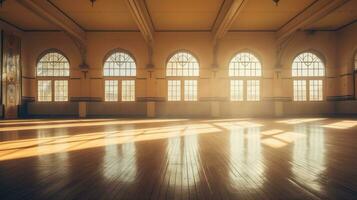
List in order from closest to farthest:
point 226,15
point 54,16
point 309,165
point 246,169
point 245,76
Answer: point 246,169 < point 309,165 < point 226,15 < point 54,16 < point 245,76

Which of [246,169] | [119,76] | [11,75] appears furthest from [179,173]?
[11,75]

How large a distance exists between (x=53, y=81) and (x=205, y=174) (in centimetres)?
1612

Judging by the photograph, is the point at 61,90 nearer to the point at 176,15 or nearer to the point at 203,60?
the point at 176,15

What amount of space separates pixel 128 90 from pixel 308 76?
11.7m

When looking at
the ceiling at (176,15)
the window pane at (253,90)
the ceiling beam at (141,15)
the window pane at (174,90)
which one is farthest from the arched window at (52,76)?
the window pane at (253,90)

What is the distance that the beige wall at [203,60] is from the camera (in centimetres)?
1659

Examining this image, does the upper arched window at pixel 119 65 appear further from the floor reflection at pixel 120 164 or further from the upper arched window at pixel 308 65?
the floor reflection at pixel 120 164

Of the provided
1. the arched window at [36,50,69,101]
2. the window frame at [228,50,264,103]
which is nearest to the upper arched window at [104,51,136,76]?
the arched window at [36,50,69,101]

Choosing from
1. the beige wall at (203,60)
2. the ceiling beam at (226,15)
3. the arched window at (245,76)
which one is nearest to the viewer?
the ceiling beam at (226,15)

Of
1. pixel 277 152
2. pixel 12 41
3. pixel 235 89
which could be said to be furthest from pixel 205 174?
pixel 12 41

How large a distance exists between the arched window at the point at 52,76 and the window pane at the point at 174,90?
657 cm

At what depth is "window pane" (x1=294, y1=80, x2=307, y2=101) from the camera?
1688cm

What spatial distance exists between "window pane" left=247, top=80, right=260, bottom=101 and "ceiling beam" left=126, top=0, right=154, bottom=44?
6943 millimetres

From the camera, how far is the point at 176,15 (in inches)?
561
